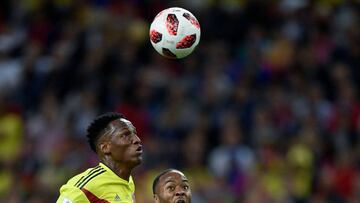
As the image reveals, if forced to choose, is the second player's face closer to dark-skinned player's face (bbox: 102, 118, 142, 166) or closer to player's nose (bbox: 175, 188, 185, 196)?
dark-skinned player's face (bbox: 102, 118, 142, 166)

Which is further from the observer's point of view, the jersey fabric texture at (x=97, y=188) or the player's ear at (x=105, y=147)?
the player's ear at (x=105, y=147)

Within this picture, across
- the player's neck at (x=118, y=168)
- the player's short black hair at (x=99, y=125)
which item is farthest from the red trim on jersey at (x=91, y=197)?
the player's short black hair at (x=99, y=125)

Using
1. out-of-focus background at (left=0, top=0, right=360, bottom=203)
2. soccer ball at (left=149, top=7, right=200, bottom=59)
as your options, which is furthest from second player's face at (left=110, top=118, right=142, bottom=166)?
out-of-focus background at (left=0, top=0, right=360, bottom=203)

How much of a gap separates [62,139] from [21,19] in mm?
3299

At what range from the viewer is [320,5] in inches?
651

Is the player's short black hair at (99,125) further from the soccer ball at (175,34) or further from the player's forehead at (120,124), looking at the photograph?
the soccer ball at (175,34)

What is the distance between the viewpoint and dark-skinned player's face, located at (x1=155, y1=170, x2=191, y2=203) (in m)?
8.55

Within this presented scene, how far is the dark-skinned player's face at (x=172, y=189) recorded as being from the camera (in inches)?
337

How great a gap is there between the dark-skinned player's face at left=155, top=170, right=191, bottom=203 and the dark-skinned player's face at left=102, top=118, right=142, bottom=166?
17.3 inches

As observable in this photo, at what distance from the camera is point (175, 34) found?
351 inches

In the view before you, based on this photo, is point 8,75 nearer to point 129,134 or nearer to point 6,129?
point 6,129

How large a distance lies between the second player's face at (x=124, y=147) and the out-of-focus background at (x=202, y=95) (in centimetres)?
466

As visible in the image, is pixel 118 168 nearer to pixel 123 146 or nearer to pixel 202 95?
pixel 123 146

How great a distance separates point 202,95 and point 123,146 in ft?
22.0
